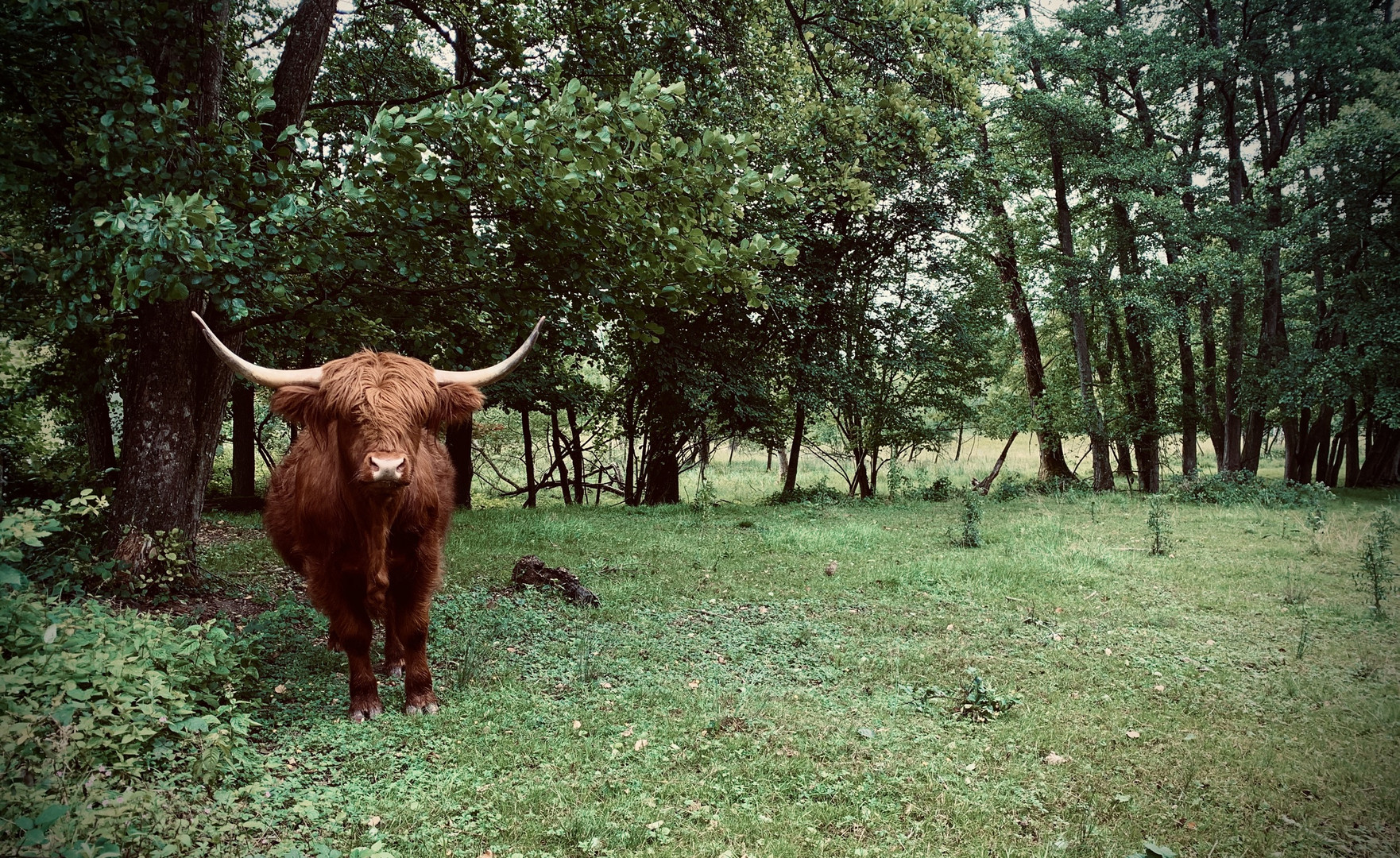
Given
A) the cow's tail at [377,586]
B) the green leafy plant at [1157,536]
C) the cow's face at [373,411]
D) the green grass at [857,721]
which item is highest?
the cow's face at [373,411]

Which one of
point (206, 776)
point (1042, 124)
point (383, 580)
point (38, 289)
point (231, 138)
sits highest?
point (1042, 124)

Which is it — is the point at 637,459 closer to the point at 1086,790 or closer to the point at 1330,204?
the point at 1330,204

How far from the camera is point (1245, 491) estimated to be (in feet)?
48.9

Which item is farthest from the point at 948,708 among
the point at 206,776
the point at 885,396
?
the point at 885,396

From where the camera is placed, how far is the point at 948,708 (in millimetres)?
4645

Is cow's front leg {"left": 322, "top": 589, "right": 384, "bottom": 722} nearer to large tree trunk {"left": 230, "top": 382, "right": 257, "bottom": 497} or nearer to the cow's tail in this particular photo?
the cow's tail

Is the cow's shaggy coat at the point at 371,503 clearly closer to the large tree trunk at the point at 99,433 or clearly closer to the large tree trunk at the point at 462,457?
the large tree trunk at the point at 99,433

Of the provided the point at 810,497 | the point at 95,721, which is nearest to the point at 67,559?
the point at 95,721

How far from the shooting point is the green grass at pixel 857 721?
3234 mm

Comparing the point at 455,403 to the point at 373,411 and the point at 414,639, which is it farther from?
the point at 414,639

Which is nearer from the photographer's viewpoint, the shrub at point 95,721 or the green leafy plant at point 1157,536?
the shrub at point 95,721

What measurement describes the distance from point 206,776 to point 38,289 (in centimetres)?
428

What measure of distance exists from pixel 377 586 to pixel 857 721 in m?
3.04

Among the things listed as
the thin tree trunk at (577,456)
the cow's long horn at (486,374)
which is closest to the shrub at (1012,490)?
the thin tree trunk at (577,456)
